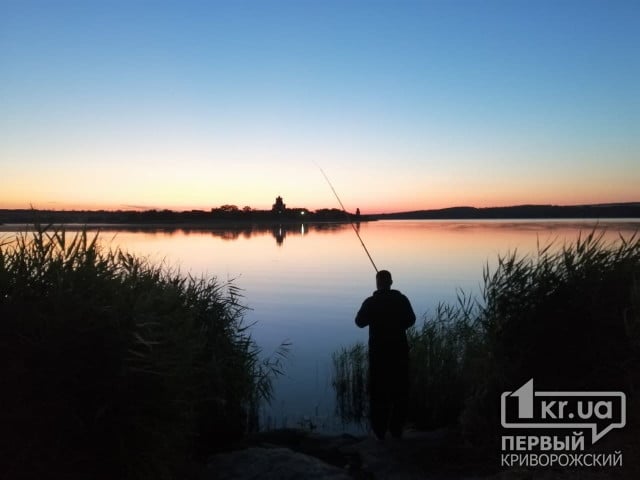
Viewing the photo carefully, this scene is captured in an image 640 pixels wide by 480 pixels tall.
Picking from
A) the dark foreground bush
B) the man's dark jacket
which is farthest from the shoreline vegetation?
→ the dark foreground bush

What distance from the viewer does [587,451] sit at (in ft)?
17.3

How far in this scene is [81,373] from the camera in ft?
15.2

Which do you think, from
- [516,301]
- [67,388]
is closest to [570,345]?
[516,301]

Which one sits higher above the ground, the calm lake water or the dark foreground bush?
the dark foreground bush

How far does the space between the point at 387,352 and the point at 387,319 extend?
45 cm

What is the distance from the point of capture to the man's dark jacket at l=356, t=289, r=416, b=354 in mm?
6797

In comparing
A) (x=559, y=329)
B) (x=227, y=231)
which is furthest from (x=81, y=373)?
(x=227, y=231)

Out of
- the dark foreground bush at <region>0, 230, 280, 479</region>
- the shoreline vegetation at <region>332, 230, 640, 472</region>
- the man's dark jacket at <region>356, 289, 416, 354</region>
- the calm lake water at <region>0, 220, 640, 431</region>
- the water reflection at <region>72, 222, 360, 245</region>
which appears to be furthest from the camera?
the water reflection at <region>72, 222, 360, 245</region>

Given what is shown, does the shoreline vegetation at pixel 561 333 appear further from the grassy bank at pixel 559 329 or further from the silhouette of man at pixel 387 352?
the silhouette of man at pixel 387 352

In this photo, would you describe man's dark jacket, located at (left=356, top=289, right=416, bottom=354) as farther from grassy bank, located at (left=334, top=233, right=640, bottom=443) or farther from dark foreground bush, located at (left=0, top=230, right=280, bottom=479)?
dark foreground bush, located at (left=0, top=230, right=280, bottom=479)

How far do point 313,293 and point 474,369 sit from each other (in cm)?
2118

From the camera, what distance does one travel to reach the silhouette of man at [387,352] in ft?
22.4

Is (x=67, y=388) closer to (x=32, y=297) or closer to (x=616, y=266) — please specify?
(x=32, y=297)

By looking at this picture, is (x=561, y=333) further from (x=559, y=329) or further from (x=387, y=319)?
(x=387, y=319)
